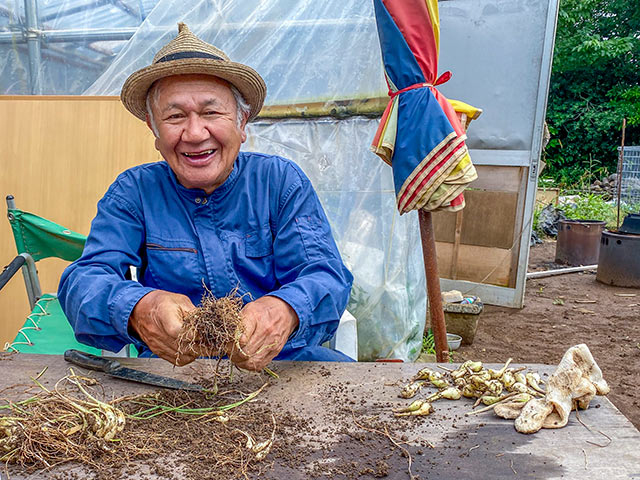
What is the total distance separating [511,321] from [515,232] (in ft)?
3.15

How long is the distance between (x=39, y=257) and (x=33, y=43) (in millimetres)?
2287

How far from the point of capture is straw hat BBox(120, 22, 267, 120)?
2.02 metres

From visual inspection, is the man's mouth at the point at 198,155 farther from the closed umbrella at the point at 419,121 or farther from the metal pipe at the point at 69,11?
the metal pipe at the point at 69,11

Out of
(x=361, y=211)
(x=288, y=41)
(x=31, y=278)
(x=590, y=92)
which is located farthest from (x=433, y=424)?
(x=590, y=92)

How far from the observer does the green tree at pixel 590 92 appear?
1728 cm

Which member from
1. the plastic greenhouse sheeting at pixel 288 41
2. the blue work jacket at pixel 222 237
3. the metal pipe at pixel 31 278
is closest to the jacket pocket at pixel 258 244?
the blue work jacket at pixel 222 237

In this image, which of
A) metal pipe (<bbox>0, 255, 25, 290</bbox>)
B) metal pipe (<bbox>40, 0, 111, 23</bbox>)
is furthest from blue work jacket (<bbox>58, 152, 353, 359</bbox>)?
metal pipe (<bbox>40, 0, 111, 23</bbox>)

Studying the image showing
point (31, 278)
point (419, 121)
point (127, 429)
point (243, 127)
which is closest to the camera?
point (127, 429)

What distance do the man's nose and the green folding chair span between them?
1.28m

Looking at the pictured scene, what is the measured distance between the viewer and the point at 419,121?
2.88m

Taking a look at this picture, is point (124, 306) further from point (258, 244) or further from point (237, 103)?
point (237, 103)

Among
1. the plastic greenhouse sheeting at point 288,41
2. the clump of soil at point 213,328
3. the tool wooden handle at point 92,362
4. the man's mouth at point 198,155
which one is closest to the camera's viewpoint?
the clump of soil at point 213,328

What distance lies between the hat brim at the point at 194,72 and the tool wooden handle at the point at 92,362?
0.99m

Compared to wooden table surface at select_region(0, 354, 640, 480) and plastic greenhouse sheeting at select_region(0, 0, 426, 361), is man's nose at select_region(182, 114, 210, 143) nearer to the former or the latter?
wooden table surface at select_region(0, 354, 640, 480)
